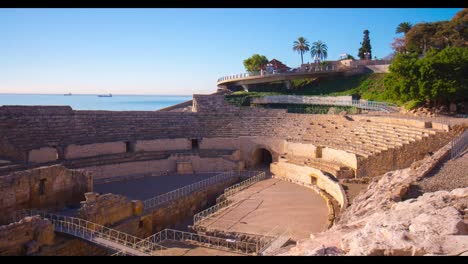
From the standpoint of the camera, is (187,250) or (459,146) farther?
(459,146)

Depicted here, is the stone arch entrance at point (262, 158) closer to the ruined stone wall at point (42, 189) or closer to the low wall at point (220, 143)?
the low wall at point (220, 143)

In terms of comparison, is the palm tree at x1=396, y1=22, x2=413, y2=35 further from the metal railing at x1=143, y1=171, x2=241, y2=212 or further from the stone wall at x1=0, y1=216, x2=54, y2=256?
the stone wall at x1=0, y1=216, x2=54, y2=256

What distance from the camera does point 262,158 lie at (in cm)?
3181

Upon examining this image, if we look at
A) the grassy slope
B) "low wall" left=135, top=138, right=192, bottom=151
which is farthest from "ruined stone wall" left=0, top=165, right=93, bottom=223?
the grassy slope

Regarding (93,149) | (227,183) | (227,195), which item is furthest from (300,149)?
(93,149)

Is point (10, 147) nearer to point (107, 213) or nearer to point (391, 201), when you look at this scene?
point (107, 213)

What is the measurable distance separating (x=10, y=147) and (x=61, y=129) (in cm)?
363

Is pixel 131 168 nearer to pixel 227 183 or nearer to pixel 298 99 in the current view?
pixel 227 183


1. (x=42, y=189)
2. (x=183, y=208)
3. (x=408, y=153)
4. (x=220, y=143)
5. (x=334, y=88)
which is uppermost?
(x=334, y=88)

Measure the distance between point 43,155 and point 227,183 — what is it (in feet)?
36.5

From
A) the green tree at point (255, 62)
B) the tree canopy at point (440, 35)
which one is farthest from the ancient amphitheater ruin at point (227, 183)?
the green tree at point (255, 62)

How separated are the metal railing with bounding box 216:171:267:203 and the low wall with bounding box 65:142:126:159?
8.55 m
